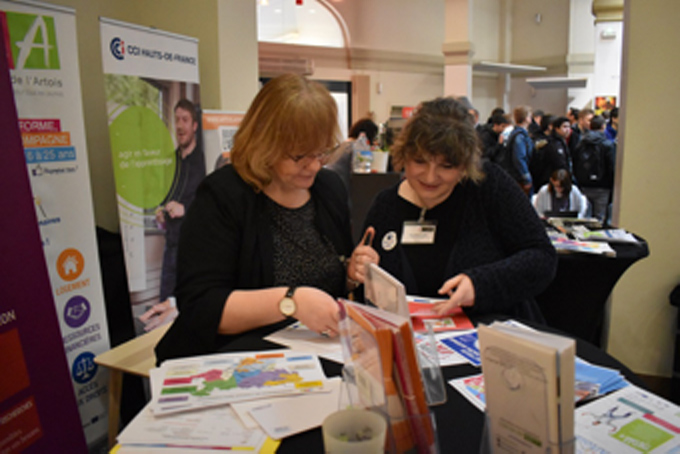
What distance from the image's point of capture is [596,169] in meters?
5.75

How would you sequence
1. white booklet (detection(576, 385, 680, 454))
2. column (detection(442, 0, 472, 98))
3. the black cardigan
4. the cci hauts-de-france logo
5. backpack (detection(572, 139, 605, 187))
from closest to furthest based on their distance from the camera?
white booklet (detection(576, 385, 680, 454)) → the black cardigan → the cci hauts-de-france logo → backpack (detection(572, 139, 605, 187)) → column (detection(442, 0, 472, 98))

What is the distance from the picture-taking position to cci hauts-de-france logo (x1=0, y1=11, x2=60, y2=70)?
6.64 ft

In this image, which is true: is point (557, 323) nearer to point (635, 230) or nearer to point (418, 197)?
point (635, 230)

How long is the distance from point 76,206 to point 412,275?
5.06 ft

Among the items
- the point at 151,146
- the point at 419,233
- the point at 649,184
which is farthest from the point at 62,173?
the point at 649,184

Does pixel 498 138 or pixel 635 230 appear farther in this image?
pixel 498 138

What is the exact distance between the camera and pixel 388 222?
194 centimetres

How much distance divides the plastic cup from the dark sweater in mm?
960

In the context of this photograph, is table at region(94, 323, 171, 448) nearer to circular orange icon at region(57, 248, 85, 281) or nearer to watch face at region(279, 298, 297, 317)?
circular orange icon at region(57, 248, 85, 281)

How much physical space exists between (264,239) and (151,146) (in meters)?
1.63

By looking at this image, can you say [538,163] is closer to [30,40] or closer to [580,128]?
[580,128]

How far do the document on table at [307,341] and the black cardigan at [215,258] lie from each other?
2.0 inches

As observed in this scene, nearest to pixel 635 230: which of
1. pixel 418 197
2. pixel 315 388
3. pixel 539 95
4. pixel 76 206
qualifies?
pixel 418 197

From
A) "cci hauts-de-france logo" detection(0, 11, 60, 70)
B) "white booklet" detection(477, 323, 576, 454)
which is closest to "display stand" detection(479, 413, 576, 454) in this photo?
"white booklet" detection(477, 323, 576, 454)
